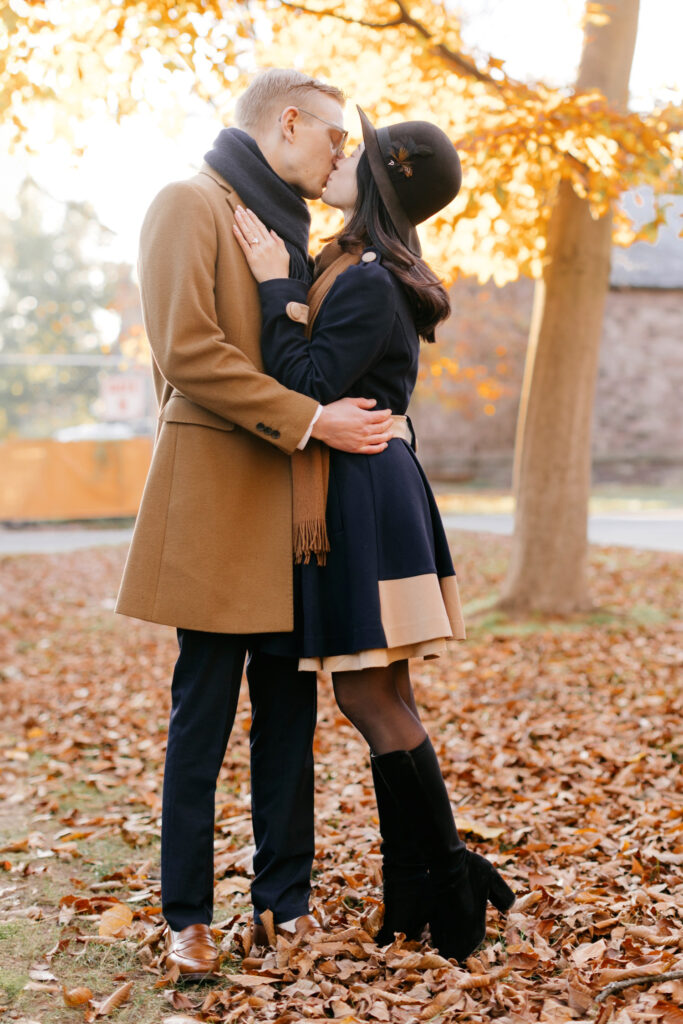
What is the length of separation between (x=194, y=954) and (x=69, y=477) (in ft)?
53.6

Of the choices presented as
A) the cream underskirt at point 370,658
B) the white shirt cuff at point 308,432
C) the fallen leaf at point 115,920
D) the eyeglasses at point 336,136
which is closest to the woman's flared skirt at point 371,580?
the cream underskirt at point 370,658

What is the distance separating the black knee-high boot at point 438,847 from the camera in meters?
2.58

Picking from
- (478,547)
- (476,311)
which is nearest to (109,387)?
(476,311)

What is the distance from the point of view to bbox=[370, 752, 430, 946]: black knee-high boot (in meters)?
2.66

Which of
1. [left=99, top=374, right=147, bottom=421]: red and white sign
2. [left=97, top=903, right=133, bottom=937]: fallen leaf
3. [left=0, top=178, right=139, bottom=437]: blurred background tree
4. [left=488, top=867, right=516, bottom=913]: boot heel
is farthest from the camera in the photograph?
[left=0, top=178, right=139, bottom=437]: blurred background tree

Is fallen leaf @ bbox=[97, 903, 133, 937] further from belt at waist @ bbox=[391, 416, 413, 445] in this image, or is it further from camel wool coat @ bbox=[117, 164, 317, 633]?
belt at waist @ bbox=[391, 416, 413, 445]

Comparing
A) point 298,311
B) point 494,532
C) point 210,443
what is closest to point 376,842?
point 210,443

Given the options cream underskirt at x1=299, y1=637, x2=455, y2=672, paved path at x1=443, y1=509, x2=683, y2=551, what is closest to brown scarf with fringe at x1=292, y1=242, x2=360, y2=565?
cream underskirt at x1=299, y1=637, x2=455, y2=672

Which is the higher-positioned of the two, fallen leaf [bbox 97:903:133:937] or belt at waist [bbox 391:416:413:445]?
belt at waist [bbox 391:416:413:445]

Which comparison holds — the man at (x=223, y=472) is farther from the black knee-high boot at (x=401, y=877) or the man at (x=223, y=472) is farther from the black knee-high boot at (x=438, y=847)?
the black knee-high boot at (x=438, y=847)

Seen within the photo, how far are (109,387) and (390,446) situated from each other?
18.4 m

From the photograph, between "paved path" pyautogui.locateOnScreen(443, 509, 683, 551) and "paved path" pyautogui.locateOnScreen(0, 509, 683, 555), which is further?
"paved path" pyautogui.locateOnScreen(0, 509, 683, 555)

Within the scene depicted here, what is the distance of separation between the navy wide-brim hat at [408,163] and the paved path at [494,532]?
10.1m

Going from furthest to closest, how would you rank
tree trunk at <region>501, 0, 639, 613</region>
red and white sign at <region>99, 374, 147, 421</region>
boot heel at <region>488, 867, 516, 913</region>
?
red and white sign at <region>99, 374, 147, 421</region>, tree trunk at <region>501, 0, 639, 613</region>, boot heel at <region>488, 867, 516, 913</region>
